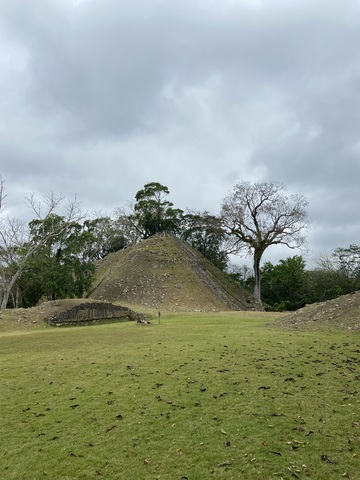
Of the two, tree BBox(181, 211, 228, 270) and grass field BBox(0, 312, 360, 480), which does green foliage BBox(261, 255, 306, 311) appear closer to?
tree BBox(181, 211, 228, 270)

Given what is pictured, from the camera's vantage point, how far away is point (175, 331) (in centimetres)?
1362

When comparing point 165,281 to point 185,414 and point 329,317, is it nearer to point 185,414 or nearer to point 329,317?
point 329,317

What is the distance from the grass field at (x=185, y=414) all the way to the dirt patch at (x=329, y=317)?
3.59 m

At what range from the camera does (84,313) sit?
63.2ft

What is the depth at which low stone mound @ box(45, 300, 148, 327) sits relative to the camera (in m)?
18.4

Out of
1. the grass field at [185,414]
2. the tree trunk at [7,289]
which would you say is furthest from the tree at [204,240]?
the grass field at [185,414]

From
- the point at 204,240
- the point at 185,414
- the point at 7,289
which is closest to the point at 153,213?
the point at 204,240

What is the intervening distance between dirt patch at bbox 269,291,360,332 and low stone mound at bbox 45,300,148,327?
7562mm

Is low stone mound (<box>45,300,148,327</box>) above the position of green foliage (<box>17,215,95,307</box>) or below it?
below

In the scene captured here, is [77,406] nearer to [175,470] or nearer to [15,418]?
[15,418]

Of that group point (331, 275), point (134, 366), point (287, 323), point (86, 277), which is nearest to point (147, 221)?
point (86, 277)

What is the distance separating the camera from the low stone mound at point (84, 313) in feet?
60.5

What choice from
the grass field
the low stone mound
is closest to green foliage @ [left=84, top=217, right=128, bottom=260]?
the low stone mound

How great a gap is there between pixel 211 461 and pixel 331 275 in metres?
42.3
